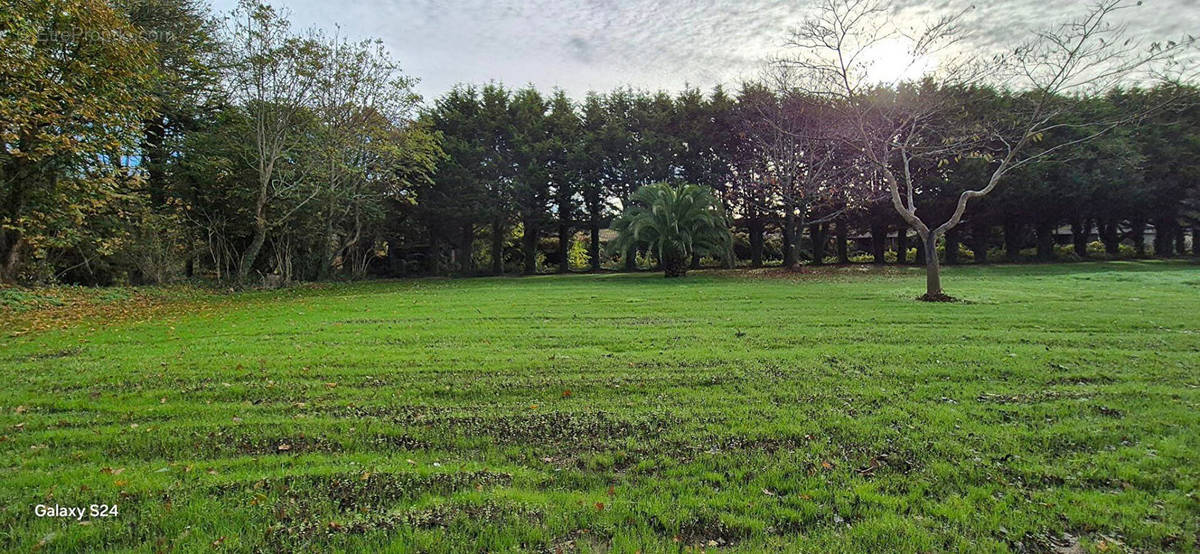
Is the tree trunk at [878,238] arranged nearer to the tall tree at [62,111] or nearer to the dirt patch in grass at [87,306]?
the dirt patch in grass at [87,306]

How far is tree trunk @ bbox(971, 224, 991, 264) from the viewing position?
31.7 m

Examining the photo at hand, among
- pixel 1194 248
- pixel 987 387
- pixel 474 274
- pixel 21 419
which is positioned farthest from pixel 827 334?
pixel 1194 248

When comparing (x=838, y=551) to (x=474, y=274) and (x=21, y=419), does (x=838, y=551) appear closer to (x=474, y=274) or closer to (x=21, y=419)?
(x=21, y=419)

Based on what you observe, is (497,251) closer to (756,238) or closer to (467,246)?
(467,246)

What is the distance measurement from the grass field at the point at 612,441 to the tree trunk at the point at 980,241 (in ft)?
89.6

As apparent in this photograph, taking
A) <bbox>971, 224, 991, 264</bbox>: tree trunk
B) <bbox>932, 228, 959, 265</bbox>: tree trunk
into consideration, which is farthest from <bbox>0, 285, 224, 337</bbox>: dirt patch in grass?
<bbox>971, 224, 991, 264</bbox>: tree trunk

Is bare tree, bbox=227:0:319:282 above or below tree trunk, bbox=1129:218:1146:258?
above

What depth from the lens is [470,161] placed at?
29141 mm

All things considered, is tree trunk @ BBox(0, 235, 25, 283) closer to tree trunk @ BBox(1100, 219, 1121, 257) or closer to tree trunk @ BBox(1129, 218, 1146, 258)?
tree trunk @ BBox(1100, 219, 1121, 257)

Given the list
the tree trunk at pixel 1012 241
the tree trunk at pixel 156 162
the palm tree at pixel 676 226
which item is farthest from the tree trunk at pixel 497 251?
the tree trunk at pixel 1012 241

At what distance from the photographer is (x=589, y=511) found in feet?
9.77

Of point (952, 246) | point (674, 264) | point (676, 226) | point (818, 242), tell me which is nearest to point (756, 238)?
point (818, 242)

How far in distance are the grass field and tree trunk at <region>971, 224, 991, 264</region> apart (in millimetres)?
27302

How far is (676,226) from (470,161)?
1284 centimetres
